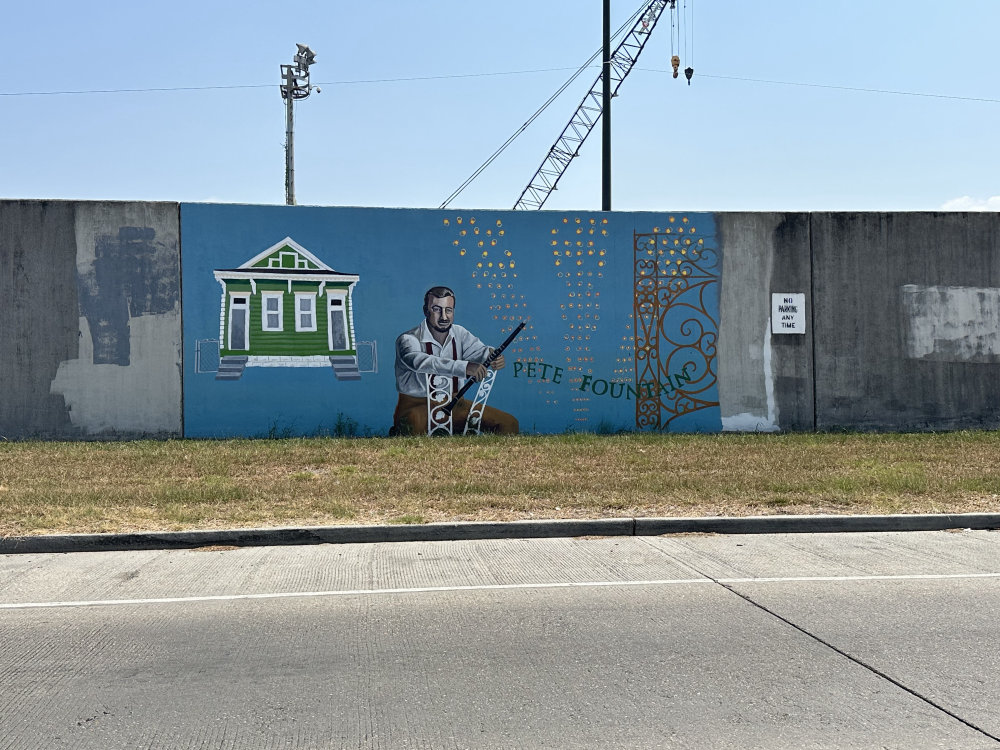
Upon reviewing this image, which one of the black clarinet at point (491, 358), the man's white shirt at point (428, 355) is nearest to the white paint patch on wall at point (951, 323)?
the black clarinet at point (491, 358)

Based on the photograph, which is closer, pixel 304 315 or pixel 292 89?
pixel 304 315

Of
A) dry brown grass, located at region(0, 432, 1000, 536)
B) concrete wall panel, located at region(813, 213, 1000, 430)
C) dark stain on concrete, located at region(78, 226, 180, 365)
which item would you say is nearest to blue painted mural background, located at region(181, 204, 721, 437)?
dark stain on concrete, located at region(78, 226, 180, 365)

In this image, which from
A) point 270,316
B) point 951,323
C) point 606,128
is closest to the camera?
point 270,316

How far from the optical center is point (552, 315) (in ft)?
60.8

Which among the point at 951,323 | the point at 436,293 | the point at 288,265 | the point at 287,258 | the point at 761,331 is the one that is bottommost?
the point at 761,331

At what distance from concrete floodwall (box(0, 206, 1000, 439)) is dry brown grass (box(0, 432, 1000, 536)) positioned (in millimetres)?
1428

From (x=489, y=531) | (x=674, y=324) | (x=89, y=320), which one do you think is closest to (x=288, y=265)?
(x=89, y=320)

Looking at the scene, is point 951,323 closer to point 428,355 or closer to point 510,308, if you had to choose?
point 510,308

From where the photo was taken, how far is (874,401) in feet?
62.9

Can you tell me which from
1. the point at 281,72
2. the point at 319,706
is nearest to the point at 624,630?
the point at 319,706

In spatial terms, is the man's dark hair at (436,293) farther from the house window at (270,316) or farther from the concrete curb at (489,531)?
the concrete curb at (489,531)

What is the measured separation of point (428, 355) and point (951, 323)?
417 inches

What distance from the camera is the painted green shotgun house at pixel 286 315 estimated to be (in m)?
17.8

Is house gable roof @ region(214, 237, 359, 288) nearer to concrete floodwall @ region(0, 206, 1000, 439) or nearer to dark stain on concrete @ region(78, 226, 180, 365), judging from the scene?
concrete floodwall @ region(0, 206, 1000, 439)
